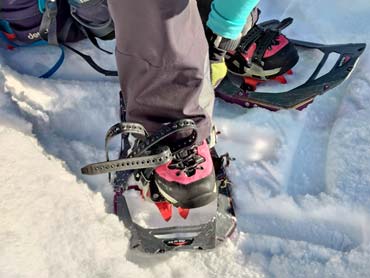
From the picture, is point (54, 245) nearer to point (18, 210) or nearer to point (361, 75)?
point (18, 210)

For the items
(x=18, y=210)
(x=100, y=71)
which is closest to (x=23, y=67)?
(x=100, y=71)

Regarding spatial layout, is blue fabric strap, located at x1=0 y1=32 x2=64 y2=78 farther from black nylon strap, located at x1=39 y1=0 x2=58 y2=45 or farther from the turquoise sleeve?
the turquoise sleeve

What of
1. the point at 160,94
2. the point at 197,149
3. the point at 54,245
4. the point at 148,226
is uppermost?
the point at 160,94

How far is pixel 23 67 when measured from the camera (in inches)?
87.9

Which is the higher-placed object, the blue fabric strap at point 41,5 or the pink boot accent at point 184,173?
the blue fabric strap at point 41,5

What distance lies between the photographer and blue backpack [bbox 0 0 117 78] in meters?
2.16

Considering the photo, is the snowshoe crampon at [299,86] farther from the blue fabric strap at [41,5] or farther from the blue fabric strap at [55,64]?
the blue fabric strap at [41,5]

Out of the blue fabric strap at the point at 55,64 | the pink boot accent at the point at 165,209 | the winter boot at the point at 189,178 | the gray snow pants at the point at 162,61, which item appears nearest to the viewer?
the gray snow pants at the point at 162,61

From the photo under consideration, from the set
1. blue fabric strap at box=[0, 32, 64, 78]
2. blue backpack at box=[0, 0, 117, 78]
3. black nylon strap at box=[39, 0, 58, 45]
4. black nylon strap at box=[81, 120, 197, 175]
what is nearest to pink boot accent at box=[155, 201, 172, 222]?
black nylon strap at box=[81, 120, 197, 175]

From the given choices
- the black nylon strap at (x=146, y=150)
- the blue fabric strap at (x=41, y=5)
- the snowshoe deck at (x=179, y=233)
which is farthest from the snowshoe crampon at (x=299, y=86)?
the blue fabric strap at (x=41, y=5)

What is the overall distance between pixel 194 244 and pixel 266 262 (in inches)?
9.0

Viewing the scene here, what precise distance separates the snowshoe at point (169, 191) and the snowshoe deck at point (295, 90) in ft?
1.34

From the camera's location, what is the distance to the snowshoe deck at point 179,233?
1645mm

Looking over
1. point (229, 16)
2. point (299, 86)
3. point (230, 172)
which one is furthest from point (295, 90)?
point (229, 16)
